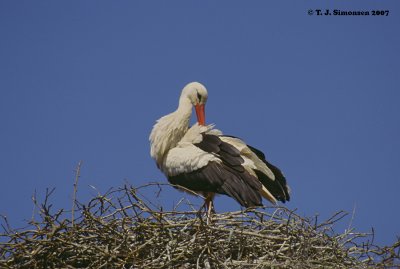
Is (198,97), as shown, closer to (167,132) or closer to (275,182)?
(167,132)

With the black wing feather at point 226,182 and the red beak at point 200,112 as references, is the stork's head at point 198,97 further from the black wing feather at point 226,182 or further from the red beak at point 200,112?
the black wing feather at point 226,182

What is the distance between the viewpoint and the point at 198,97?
782 cm

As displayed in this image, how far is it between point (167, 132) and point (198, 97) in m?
0.54

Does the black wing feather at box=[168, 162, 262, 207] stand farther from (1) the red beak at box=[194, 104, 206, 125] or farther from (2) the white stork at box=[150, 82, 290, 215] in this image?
(1) the red beak at box=[194, 104, 206, 125]

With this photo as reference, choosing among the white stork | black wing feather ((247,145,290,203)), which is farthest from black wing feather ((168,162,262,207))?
black wing feather ((247,145,290,203))

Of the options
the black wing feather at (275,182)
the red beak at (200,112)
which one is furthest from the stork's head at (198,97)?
the black wing feather at (275,182)

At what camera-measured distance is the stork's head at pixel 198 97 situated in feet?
25.6

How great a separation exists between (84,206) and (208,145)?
175cm

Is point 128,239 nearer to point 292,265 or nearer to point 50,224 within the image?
point 50,224

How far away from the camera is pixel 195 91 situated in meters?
7.79

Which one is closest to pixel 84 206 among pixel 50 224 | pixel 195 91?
pixel 50 224

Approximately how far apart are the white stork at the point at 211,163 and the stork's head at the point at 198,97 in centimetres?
7

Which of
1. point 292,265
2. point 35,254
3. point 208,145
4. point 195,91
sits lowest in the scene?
point 292,265

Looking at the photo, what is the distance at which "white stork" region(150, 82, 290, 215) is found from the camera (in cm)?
686
